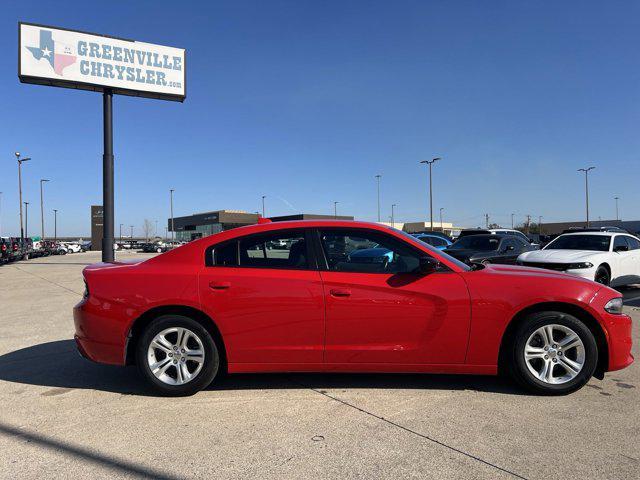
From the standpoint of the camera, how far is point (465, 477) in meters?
2.71

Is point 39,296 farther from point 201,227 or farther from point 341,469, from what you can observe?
point 201,227

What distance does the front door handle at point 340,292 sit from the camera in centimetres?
396

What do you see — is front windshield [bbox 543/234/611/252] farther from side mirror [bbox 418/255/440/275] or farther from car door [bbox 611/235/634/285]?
side mirror [bbox 418/255/440/275]

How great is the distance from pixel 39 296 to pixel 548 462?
1149 cm

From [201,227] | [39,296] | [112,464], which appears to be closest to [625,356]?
[112,464]

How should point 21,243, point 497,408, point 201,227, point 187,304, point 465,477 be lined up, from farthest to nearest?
1. point 201,227
2. point 21,243
3. point 187,304
4. point 497,408
5. point 465,477

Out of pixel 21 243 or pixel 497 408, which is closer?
→ pixel 497 408

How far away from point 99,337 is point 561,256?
849 centimetres

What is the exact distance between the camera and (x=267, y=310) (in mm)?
3996

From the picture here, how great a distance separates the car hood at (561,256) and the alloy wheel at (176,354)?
7.30 m

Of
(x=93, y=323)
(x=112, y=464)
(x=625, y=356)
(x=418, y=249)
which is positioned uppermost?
(x=418, y=249)

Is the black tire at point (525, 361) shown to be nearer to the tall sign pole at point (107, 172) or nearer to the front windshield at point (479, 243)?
the front windshield at point (479, 243)

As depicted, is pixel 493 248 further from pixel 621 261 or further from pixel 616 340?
pixel 616 340

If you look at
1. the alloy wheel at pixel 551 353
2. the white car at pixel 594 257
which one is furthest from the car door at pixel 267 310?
the white car at pixel 594 257
